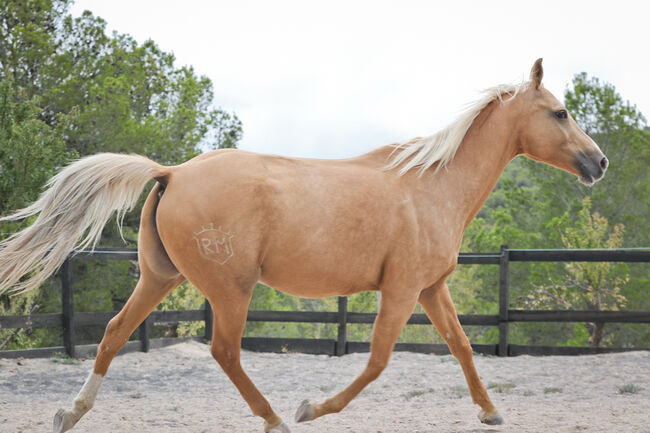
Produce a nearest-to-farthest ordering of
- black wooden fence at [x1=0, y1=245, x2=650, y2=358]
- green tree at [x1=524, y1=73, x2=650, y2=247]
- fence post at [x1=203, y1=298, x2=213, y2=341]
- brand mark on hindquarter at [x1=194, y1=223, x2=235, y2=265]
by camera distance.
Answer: brand mark on hindquarter at [x1=194, y1=223, x2=235, y2=265] → black wooden fence at [x1=0, y1=245, x2=650, y2=358] → fence post at [x1=203, y1=298, x2=213, y2=341] → green tree at [x1=524, y1=73, x2=650, y2=247]

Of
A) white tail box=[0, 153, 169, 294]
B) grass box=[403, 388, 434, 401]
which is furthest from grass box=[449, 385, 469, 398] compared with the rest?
white tail box=[0, 153, 169, 294]

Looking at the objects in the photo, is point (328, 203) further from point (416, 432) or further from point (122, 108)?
point (122, 108)

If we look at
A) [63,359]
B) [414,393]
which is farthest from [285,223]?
[63,359]

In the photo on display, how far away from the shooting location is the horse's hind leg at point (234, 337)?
3.10 meters

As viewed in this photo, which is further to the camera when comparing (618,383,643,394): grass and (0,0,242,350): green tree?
(0,0,242,350): green tree

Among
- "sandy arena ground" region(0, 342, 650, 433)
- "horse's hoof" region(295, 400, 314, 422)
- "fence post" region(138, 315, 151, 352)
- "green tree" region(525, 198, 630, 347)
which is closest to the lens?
"horse's hoof" region(295, 400, 314, 422)

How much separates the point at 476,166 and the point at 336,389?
2.88 m

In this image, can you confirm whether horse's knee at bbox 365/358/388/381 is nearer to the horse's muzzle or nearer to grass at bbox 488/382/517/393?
the horse's muzzle

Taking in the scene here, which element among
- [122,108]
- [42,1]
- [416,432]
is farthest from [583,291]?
[42,1]

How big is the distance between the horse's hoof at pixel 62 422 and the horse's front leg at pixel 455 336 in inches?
82.0

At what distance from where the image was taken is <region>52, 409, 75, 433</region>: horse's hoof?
3176mm

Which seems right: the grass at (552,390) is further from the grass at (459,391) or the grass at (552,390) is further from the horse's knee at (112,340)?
the horse's knee at (112,340)

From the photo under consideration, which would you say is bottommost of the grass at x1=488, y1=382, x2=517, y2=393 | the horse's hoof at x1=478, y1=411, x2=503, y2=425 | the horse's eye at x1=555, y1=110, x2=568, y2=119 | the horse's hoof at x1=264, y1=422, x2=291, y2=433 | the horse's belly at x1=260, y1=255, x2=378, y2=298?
the grass at x1=488, y1=382, x2=517, y2=393

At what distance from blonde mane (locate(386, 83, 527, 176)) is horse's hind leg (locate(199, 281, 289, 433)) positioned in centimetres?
117
